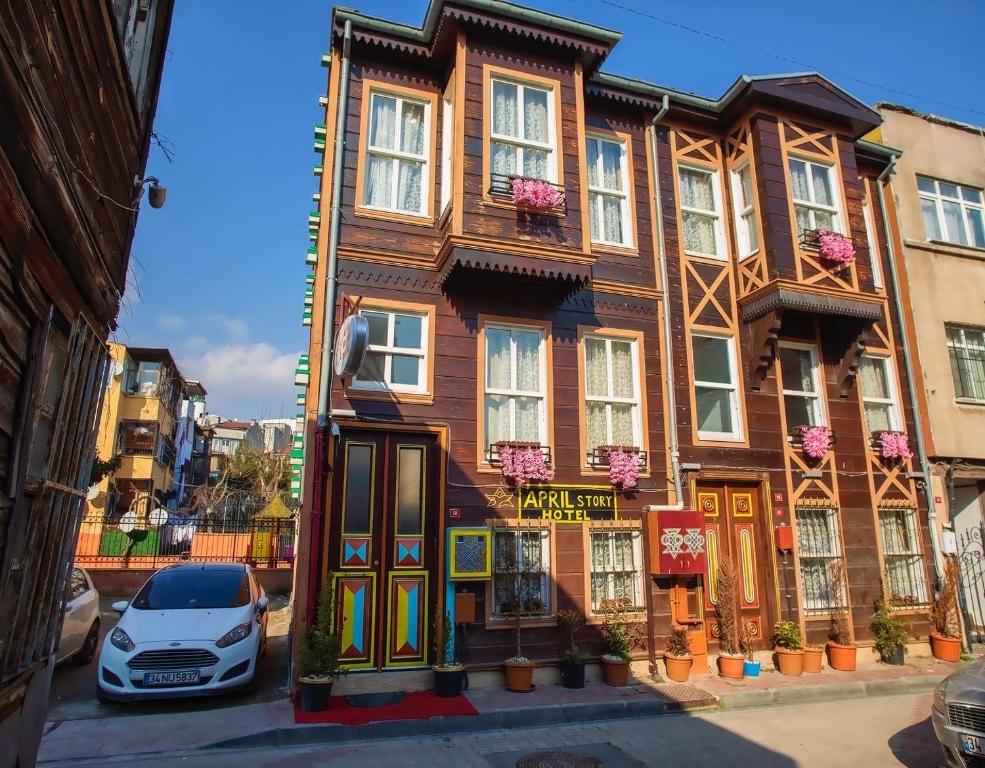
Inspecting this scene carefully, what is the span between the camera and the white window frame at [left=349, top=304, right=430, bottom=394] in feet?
31.4

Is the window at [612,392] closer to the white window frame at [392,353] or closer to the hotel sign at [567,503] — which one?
the hotel sign at [567,503]

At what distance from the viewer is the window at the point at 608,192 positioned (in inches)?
462

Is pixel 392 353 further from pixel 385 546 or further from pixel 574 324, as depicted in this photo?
pixel 574 324

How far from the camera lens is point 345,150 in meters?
10.2

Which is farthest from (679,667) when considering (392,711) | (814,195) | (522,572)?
(814,195)

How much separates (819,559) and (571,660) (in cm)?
521

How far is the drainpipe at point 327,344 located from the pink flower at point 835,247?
8.60 metres

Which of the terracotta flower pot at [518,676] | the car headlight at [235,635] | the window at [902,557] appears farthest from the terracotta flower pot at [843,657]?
the car headlight at [235,635]

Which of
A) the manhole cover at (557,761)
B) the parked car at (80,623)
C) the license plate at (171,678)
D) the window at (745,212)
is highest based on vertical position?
the window at (745,212)

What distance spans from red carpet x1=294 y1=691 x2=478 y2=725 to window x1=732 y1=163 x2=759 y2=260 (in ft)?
30.5

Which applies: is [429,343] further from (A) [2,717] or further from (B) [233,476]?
(B) [233,476]

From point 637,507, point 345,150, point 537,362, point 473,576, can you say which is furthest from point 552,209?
point 473,576

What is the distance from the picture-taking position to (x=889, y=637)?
10812mm

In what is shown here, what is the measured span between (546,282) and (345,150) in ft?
12.4
